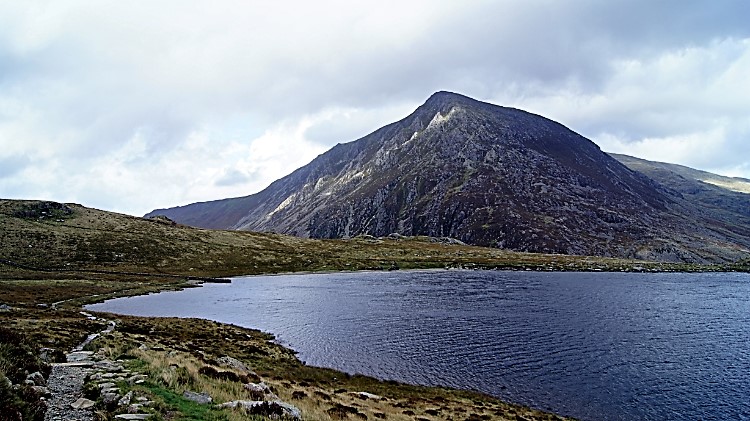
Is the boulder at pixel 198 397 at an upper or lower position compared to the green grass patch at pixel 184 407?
lower

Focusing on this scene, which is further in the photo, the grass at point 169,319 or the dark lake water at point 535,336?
the dark lake water at point 535,336

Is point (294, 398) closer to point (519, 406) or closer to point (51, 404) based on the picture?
point (51, 404)

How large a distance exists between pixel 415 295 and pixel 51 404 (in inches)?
3466

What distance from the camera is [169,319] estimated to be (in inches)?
2542

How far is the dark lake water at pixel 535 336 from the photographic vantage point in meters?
38.5

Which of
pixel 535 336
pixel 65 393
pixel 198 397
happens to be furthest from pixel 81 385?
pixel 535 336

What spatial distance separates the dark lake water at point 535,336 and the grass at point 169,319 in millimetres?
5638

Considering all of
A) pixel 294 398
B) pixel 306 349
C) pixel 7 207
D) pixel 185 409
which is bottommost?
pixel 306 349

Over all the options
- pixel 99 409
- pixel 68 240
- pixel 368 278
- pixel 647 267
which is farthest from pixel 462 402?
pixel 647 267

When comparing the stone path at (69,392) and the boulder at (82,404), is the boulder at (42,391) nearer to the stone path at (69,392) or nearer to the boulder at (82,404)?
the stone path at (69,392)

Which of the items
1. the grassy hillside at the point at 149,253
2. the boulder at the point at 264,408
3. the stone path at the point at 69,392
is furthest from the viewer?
the grassy hillside at the point at 149,253

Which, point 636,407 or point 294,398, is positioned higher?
point 294,398

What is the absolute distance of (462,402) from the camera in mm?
35156

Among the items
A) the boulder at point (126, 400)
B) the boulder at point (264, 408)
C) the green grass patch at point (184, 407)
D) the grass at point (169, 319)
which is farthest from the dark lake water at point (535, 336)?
the boulder at point (126, 400)
